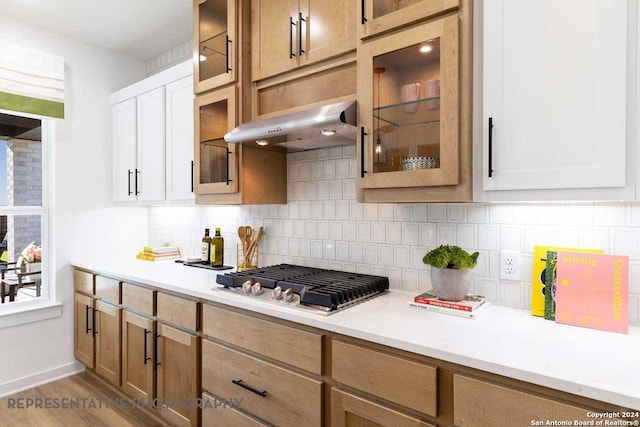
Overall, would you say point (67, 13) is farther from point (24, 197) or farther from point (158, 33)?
point (24, 197)

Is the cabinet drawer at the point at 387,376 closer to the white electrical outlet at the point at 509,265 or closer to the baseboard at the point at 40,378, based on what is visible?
the white electrical outlet at the point at 509,265

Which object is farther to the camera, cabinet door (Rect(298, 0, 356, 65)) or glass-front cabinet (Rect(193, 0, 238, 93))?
glass-front cabinet (Rect(193, 0, 238, 93))

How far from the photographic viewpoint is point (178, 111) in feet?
8.81

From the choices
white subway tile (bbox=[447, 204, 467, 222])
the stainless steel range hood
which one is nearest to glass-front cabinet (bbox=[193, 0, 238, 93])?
the stainless steel range hood

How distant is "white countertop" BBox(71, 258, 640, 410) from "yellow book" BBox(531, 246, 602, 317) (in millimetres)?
47

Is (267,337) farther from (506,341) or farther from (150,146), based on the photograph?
(150,146)

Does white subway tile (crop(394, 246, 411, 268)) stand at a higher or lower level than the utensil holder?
higher

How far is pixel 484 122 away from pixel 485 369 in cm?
83

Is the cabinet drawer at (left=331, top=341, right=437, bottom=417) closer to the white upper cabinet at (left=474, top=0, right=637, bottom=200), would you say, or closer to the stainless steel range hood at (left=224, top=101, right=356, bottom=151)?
the white upper cabinet at (left=474, top=0, right=637, bottom=200)

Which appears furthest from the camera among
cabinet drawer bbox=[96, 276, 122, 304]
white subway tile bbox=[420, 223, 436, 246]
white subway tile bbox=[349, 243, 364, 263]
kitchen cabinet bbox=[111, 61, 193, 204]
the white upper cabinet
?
kitchen cabinet bbox=[111, 61, 193, 204]

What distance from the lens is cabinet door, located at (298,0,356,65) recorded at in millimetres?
1737

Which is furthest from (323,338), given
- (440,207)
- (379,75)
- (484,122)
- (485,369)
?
(379,75)

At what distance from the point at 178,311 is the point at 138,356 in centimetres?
58

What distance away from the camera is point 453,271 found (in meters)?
1.55
